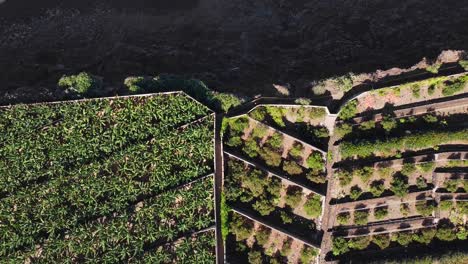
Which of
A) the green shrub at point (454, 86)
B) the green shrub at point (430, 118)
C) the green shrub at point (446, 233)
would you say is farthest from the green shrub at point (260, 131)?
the green shrub at point (446, 233)

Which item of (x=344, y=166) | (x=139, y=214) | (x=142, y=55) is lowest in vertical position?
(x=139, y=214)

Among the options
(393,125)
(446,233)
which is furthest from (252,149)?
(446,233)

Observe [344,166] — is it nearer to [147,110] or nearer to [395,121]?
[395,121]

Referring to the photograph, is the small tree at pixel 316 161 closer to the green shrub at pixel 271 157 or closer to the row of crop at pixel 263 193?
the row of crop at pixel 263 193

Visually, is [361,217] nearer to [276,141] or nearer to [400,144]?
[400,144]

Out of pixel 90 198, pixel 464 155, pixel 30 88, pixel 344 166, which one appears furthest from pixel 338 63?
pixel 30 88
